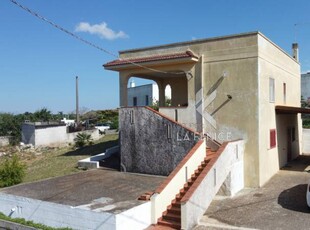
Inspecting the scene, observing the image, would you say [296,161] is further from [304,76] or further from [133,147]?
[304,76]

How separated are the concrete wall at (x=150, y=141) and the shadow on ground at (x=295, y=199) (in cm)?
414

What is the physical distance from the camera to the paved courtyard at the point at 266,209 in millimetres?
10328

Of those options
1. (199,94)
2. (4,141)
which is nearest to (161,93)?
(199,94)

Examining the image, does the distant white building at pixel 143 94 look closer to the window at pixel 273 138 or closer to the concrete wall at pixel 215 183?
the window at pixel 273 138

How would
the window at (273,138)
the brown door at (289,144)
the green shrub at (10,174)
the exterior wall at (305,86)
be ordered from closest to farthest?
the green shrub at (10,174)
the window at (273,138)
the brown door at (289,144)
the exterior wall at (305,86)

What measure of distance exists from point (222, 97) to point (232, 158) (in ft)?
10.4

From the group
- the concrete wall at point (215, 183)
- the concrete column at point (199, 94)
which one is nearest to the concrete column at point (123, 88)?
the concrete column at point (199, 94)

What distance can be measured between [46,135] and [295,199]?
83.1 feet

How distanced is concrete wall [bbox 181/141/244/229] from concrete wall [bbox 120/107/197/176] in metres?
1.67

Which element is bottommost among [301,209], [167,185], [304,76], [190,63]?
[301,209]

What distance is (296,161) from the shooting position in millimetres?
21312

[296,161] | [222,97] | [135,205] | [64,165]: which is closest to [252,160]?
[222,97]

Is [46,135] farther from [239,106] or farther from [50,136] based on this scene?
[239,106]

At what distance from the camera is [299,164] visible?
2002 cm
